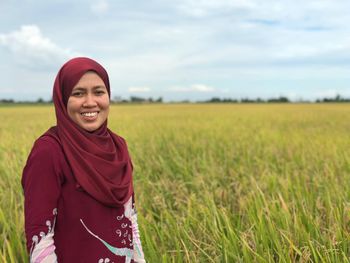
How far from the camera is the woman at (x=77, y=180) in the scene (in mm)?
1191

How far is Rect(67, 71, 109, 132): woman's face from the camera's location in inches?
49.7

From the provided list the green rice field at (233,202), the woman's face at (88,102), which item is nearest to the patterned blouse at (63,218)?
the woman's face at (88,102)

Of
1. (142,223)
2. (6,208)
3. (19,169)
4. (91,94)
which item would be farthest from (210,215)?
(19,169)

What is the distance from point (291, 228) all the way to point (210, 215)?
1.60ft

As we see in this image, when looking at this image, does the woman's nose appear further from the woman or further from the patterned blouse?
the patterned blouse

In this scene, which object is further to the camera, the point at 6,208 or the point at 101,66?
the point at 6,208

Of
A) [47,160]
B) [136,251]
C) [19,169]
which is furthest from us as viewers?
[19,169]

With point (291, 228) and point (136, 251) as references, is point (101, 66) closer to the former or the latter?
point (136, 251)

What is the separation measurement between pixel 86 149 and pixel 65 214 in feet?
0.81

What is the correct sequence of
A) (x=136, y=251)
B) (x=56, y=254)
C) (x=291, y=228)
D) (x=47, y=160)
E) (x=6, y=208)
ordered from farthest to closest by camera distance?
(x=6, y=208)
(x=291, y=228)
(x=136, y=251)
(x=56, y=254)
(x=47, y=160)

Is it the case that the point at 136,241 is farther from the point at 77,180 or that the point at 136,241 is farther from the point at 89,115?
the point at 89,115

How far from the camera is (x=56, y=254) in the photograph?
4.26 feet

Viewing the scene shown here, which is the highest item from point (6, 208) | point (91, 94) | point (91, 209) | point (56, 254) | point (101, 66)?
point (101, 66)

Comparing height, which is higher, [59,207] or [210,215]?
[59,207]
